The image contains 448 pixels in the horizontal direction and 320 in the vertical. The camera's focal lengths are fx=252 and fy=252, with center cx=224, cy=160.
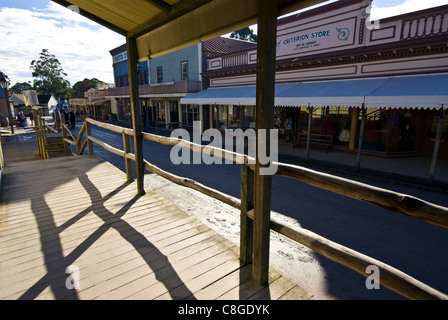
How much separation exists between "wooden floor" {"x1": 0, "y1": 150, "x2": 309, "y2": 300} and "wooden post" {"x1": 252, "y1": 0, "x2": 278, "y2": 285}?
0.27 metres

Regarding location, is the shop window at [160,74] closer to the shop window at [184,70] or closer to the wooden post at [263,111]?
the shop window at [184,70]

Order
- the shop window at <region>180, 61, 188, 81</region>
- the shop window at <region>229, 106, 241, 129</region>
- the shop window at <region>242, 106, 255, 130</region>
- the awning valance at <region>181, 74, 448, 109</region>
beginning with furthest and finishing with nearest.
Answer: the shop window at <region>180, 61, 188, 81</region> < the shop window at <region>229, 106, 241, 129</region> < the shop window at <region>242, 106, 255, 130</region> < the awning valance at <region>181, 74, 448, 109</region>

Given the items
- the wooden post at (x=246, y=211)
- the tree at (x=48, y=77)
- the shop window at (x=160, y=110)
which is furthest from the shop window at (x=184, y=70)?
the tree at (x=48, y=77)

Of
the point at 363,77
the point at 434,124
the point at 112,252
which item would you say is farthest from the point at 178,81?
the point at 112,252

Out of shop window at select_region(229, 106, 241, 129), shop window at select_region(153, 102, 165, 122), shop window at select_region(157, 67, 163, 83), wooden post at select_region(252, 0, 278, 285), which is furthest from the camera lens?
shop window at select_region(153, 102, 165, 122)

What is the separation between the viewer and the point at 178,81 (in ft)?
62.4

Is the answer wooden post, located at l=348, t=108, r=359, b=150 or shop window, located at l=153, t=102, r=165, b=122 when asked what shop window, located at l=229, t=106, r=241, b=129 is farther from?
shop window, located at l=153, t=102, r=165, b=122

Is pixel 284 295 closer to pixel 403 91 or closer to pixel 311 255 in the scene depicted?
pixel 311 255

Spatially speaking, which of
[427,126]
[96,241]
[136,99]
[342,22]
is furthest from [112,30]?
[427,126]

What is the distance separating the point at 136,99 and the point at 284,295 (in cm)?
354

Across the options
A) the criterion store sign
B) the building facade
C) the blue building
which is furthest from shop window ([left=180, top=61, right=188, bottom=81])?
the criterion store sign

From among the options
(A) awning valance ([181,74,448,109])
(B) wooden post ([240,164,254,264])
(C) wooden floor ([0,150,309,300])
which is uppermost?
(A) awning valance ([181,74,448,109])

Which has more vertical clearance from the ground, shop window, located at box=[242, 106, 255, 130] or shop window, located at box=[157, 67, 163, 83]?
shop window, located at box=[157, 67, 163, 83]

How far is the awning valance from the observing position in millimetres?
6871
